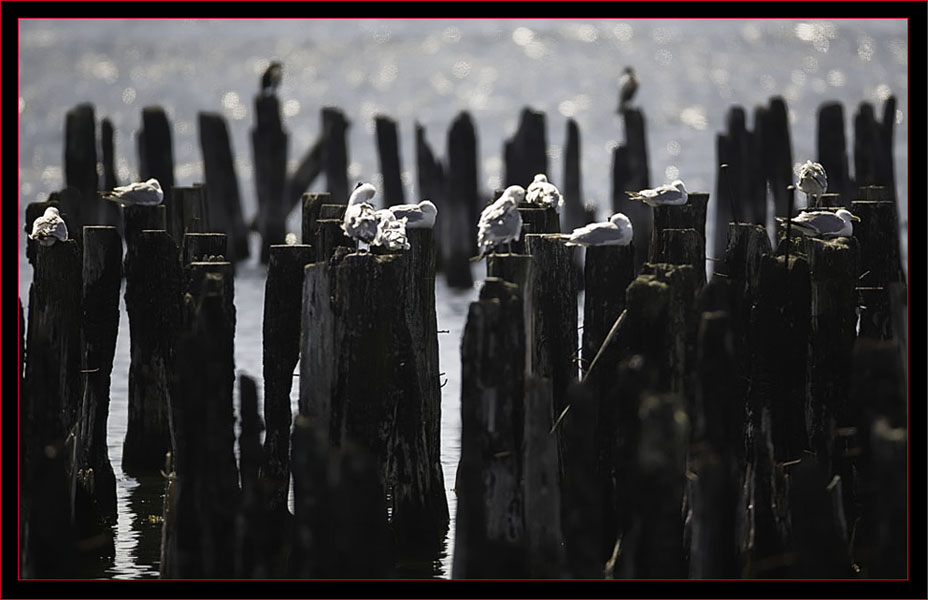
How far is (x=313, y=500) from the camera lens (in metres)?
7.50

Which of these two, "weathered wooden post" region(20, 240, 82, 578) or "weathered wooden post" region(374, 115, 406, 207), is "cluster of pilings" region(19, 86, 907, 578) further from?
"weathered wooden post" region(374, 115, 406, 207)

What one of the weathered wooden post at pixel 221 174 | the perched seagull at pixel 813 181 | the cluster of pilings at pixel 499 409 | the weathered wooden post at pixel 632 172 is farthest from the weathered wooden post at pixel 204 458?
the weathered wooden post at pixel 221 174

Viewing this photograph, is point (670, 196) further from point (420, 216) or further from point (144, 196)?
point (144, 196)

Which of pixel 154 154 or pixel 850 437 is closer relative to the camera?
pixel 850 437

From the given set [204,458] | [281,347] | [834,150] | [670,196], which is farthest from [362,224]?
[834,150]

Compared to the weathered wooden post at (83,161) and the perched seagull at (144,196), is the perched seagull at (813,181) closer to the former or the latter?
the perched seagull at (144,196)

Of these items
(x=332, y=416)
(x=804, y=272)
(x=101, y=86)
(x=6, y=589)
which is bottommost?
(x=6, y=589)

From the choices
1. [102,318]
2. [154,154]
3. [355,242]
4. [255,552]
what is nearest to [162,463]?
[102,318]

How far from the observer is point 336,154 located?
22312 millimetres

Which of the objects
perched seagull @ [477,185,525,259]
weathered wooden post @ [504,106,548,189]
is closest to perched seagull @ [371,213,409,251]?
perched seagull @ [477,185,525,259]

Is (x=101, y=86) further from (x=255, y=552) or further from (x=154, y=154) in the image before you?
(x=255, y=552)

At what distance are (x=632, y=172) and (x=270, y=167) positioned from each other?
4460mm

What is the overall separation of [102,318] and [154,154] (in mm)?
10831

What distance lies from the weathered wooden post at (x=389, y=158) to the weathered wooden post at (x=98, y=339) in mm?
10764
